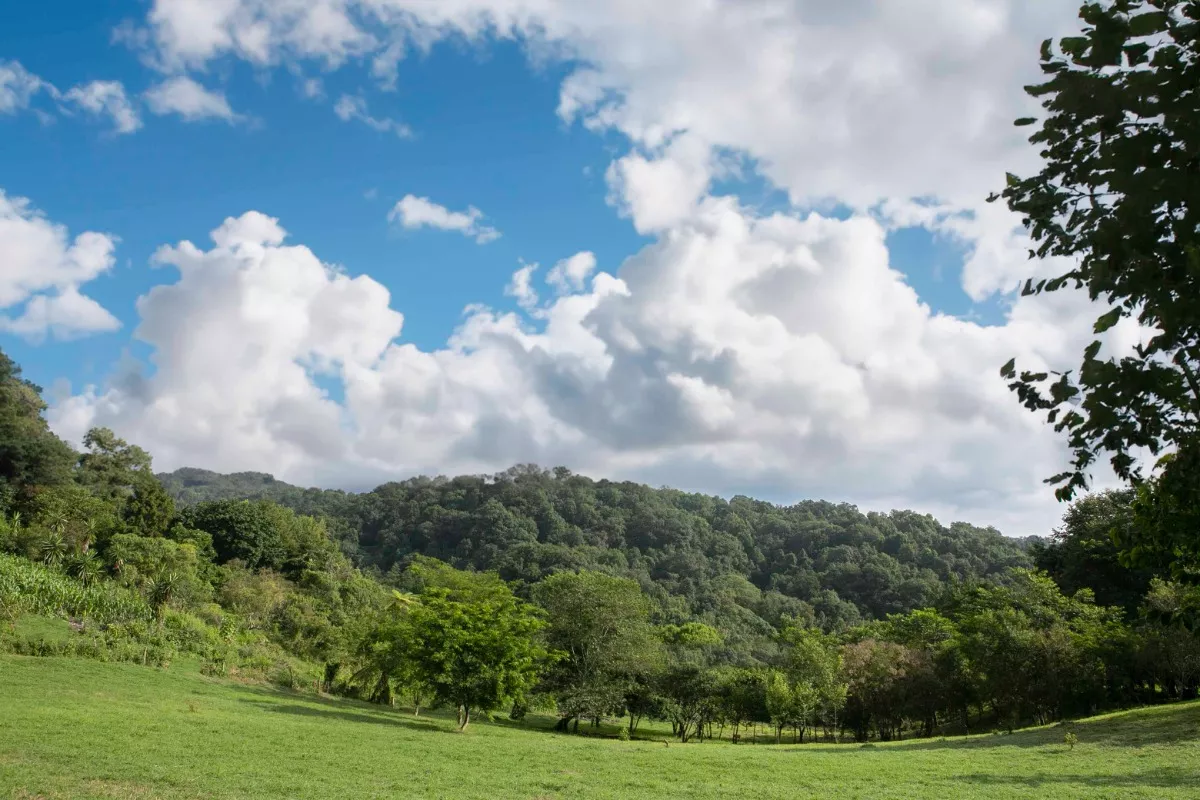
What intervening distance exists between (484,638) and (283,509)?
198 feet

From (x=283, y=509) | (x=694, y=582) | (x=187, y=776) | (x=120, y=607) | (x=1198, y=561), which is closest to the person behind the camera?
(x=1198, y=561)

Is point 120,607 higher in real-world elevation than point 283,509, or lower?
lower

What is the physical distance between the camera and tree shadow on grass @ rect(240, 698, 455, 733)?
3041 cm

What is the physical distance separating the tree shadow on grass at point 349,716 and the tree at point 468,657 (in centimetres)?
147

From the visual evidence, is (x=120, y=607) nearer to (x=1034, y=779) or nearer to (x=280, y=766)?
(x=280, y=766)

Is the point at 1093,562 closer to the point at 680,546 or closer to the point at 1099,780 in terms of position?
the point at 1099,780

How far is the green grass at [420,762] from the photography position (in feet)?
47.8

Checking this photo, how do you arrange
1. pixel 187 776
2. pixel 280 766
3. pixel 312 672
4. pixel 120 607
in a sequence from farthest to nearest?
pixel 312 672
pixel 120 607
pixel 280 766
pixel 187 776

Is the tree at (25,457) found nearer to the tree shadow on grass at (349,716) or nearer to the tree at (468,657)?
the tree shadow on grass at (349,716)

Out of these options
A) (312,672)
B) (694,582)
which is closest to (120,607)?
(312,672)

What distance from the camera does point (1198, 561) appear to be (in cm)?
646

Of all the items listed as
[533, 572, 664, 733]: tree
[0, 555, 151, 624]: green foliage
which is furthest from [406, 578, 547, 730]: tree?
[0, 555, 151, 624]: green foliage

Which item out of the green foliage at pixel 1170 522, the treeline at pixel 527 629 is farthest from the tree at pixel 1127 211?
the treeline at pixel 527 629

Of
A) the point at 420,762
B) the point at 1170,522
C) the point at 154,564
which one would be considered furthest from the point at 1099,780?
the point at 154,564
